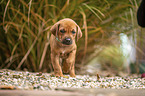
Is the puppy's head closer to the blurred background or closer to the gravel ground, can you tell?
the gravel ground

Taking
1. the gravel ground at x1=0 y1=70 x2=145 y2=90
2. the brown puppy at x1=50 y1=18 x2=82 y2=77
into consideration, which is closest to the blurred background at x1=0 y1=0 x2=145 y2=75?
the brown puppy at x1=50 y1=18 x2=82 y2=77

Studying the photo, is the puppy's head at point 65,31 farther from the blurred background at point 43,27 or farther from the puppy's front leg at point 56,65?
the blurred background at point 43,27

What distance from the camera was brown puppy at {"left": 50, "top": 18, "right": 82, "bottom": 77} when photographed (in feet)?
5.93

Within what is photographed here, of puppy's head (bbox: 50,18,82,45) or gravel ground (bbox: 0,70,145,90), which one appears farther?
puppy's head (bbox: 50,18,82,45)

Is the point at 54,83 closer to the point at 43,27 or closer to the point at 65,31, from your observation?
the point at 65,31

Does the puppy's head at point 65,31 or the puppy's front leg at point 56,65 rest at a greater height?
the puppy's head at point 65,31

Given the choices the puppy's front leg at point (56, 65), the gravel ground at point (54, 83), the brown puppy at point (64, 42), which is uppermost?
the brown puppy at point (64, 42)

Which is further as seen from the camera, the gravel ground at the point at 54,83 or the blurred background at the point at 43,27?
the blurred background at the point at 43,27

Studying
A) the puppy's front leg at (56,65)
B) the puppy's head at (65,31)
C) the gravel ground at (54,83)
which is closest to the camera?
the gravel ground at (54,83)

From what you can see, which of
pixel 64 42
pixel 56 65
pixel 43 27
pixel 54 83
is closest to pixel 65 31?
pixel 64 42

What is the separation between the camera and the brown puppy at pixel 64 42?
71.1 inches

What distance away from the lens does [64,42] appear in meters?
1.77

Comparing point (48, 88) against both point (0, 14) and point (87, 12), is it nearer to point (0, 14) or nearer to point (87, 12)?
point (87, 12)

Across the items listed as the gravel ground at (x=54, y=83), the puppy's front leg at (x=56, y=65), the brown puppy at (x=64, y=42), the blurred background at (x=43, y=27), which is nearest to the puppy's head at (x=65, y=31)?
the brown puppy at (x=64, y=42)
